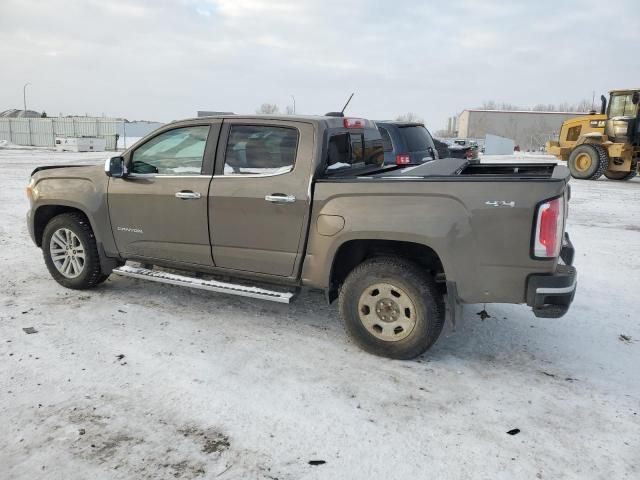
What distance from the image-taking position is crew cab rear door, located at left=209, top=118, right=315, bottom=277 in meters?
3.85

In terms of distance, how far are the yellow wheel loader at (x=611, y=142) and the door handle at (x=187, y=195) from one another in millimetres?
15530

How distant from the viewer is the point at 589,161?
1723 cm

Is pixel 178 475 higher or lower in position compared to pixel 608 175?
lower

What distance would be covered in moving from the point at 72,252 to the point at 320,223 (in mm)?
2799

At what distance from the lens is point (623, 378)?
11.4ft

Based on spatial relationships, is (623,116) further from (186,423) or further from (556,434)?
(186,423)

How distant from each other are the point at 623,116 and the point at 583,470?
692 inches

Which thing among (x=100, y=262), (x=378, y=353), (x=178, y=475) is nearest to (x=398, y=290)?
(x=378, y=353)

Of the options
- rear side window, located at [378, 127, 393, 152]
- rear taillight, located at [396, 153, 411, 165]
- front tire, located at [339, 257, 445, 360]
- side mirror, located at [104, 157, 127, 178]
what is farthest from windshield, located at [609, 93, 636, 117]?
side mirror, located at [104, 157, 127, 178]

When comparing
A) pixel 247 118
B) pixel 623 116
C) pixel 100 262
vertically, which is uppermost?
pixel 623 116

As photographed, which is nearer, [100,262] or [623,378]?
[623,378]

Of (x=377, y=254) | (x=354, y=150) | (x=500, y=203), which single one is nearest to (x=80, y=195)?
(x=354, y=150)

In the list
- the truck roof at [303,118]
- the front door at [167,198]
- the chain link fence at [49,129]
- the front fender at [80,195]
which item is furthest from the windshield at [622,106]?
the chain link fence at [49,129]

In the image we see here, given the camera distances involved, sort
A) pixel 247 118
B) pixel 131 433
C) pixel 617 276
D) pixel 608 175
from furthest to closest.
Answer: pixel 608 175 → pixel 617 276 → pixel 247 118 → pixel 131 433
